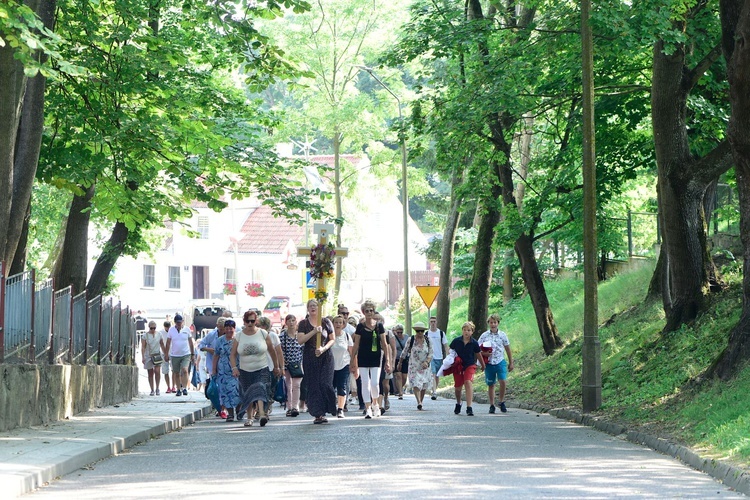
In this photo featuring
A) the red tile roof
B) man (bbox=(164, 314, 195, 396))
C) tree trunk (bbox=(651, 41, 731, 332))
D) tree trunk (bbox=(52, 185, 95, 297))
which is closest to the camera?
tree trunk (bbox=(651, 41, 731, 332))

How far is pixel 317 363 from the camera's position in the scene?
19.3 m

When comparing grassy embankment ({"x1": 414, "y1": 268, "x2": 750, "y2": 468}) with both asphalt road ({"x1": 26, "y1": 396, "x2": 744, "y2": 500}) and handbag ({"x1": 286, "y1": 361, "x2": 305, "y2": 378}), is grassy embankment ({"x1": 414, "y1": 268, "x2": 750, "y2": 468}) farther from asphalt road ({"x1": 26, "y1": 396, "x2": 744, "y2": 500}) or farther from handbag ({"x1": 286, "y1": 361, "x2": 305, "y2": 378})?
handbag ({"x1": 286, "y1": 361, "x2": 305, "y2": 378})

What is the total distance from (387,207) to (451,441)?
63.8 metres

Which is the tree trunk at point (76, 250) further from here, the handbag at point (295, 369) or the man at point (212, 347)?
the handbag at point (295, 369)

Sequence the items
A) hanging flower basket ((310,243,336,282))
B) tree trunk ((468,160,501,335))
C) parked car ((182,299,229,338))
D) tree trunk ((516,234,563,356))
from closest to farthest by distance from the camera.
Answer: hanging flower basket ((310,243,336,282)) < tree trunk ((516,234,563,356)) < tree trunk ((468,160,501,335)) < parked car ((182,299,229,338))

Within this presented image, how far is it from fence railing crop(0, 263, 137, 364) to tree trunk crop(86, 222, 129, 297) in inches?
36.4

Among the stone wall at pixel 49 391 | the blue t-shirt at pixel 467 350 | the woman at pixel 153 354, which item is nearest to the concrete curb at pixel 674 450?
the blue t-shirt at pixel 467 350

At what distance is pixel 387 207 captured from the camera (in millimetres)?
78688

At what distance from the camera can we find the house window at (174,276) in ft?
233

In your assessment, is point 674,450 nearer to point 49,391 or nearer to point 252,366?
point 252,366

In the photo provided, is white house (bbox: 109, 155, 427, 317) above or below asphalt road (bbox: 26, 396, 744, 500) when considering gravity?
above

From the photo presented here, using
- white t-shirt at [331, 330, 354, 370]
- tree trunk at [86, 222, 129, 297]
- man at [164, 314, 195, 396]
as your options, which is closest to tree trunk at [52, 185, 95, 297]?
tree trunk at [86, 222, 129, 297]

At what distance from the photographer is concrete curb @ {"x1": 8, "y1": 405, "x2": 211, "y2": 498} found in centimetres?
1036

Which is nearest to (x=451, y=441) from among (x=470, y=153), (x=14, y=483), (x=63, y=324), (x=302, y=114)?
(x=14, y=483)
